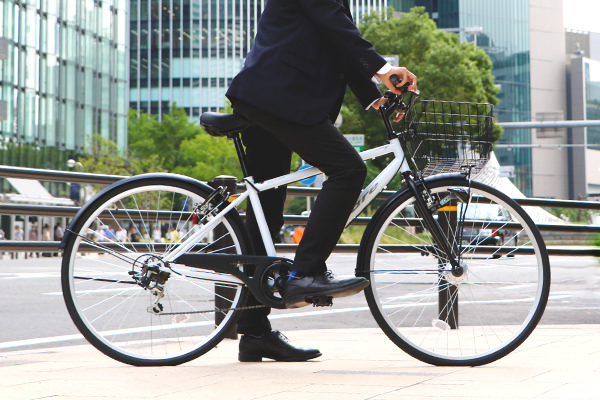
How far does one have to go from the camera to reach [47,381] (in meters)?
3.61

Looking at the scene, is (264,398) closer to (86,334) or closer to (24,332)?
(86,334)

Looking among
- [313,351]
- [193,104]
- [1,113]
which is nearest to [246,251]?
[313,351]

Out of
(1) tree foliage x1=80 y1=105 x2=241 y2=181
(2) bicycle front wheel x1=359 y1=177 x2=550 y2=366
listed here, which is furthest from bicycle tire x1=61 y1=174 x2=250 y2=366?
(1) tree foliage x1=80 y1=105 x2=241 y2=181

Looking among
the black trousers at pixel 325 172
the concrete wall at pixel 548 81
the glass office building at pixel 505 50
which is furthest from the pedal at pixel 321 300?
the concrete wall at pixel 548 81

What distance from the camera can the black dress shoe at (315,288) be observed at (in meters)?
3.72

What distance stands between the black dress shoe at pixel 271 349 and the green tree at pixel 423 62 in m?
32.0

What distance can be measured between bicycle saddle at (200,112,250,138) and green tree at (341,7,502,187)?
32.1 meters

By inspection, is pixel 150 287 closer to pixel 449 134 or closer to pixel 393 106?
pixel 393 106

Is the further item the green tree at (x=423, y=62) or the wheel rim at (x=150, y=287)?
the green tree at (x=423, y=62)

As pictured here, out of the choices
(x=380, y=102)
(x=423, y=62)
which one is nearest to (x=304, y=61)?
(x=380, y=102)

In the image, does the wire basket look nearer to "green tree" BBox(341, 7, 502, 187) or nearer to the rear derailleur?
the rear derailleur

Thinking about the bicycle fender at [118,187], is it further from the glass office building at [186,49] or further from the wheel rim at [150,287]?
the glass office building at [186,49]

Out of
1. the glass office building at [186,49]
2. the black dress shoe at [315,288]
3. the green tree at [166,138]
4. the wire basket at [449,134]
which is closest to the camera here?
the black dress shoe at [315,288]

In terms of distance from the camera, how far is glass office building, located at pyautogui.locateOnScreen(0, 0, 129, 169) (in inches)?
1810
